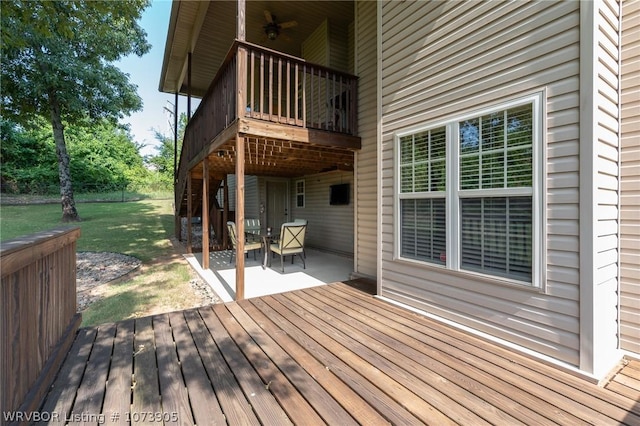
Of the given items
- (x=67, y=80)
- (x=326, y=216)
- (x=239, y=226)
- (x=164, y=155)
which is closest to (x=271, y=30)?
(x=326, y=216)

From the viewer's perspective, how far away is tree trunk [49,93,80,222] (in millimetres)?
11328

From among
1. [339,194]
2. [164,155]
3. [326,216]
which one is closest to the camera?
[339,194]

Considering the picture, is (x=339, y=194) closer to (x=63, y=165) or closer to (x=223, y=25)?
(x=223, y=25)

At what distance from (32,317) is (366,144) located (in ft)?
15.0

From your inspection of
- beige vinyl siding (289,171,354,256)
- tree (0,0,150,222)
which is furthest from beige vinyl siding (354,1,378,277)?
tree (0,0,150,222)

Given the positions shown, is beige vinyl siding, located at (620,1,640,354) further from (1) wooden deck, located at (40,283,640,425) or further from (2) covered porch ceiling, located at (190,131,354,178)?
(2) covered porch ceiling, located at (190,131,354,178)

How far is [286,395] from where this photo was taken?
6.31 ft

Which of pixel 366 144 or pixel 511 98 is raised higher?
pixel 366 144

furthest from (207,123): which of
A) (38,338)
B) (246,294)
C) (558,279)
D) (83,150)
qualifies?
(83,150)

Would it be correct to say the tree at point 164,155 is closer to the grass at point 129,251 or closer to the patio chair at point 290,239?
the grass at point 129,251

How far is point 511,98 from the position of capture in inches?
98.2

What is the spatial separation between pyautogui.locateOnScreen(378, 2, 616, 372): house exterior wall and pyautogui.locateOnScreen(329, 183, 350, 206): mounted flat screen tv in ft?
12.0

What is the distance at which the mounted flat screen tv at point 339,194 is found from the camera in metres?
7.17

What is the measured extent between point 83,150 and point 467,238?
89.2 ft
